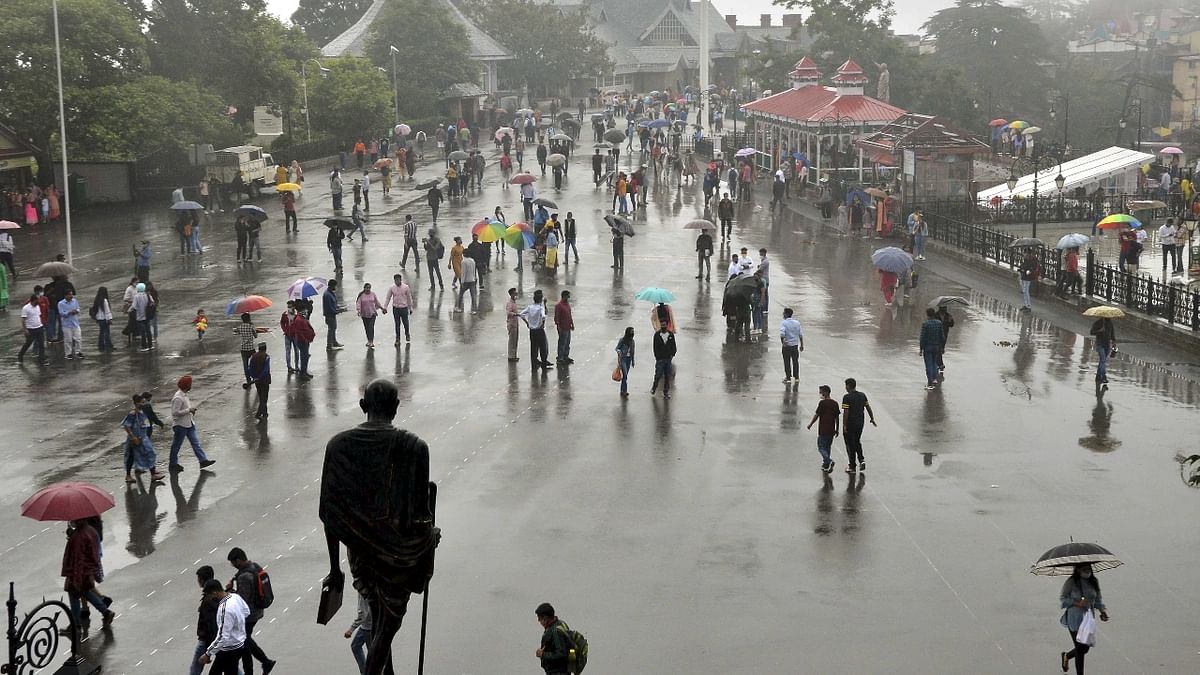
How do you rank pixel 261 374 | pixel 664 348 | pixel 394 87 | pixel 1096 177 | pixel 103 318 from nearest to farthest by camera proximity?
pixel 261 374 < pixel 664 348 < pixel 103 318 < pixel 1096 177 < pixel 394 87

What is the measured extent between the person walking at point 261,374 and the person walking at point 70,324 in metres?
5.71

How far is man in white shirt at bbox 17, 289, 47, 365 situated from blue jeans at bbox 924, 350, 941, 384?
14809 millimetres

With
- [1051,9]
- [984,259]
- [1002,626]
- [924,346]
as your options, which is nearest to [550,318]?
[924,346]

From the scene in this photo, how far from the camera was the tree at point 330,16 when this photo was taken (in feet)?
339

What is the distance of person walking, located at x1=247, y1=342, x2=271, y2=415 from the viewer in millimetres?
20312

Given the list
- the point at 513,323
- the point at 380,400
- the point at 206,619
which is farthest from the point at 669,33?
the point at 380,400

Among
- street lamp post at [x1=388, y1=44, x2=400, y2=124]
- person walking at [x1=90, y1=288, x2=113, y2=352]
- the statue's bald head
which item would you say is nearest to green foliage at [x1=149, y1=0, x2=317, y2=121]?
street lamp post at [x1=388, y1=44, x2=400, y2=124]

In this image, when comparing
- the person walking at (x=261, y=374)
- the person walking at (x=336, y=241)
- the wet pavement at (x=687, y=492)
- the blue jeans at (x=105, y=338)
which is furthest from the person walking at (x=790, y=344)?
the person walking at (x=336, y=241)

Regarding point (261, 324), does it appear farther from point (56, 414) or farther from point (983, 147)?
point (983, 147)

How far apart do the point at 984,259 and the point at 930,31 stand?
59.7m

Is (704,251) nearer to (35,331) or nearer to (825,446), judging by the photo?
(35,331)

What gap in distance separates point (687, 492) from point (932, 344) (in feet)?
22.9

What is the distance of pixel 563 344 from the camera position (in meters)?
23.8

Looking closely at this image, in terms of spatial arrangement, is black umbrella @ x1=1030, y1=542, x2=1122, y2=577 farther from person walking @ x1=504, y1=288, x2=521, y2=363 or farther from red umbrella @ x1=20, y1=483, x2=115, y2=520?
person walking @ x1=504, y1=288, x2=521, y2=363
